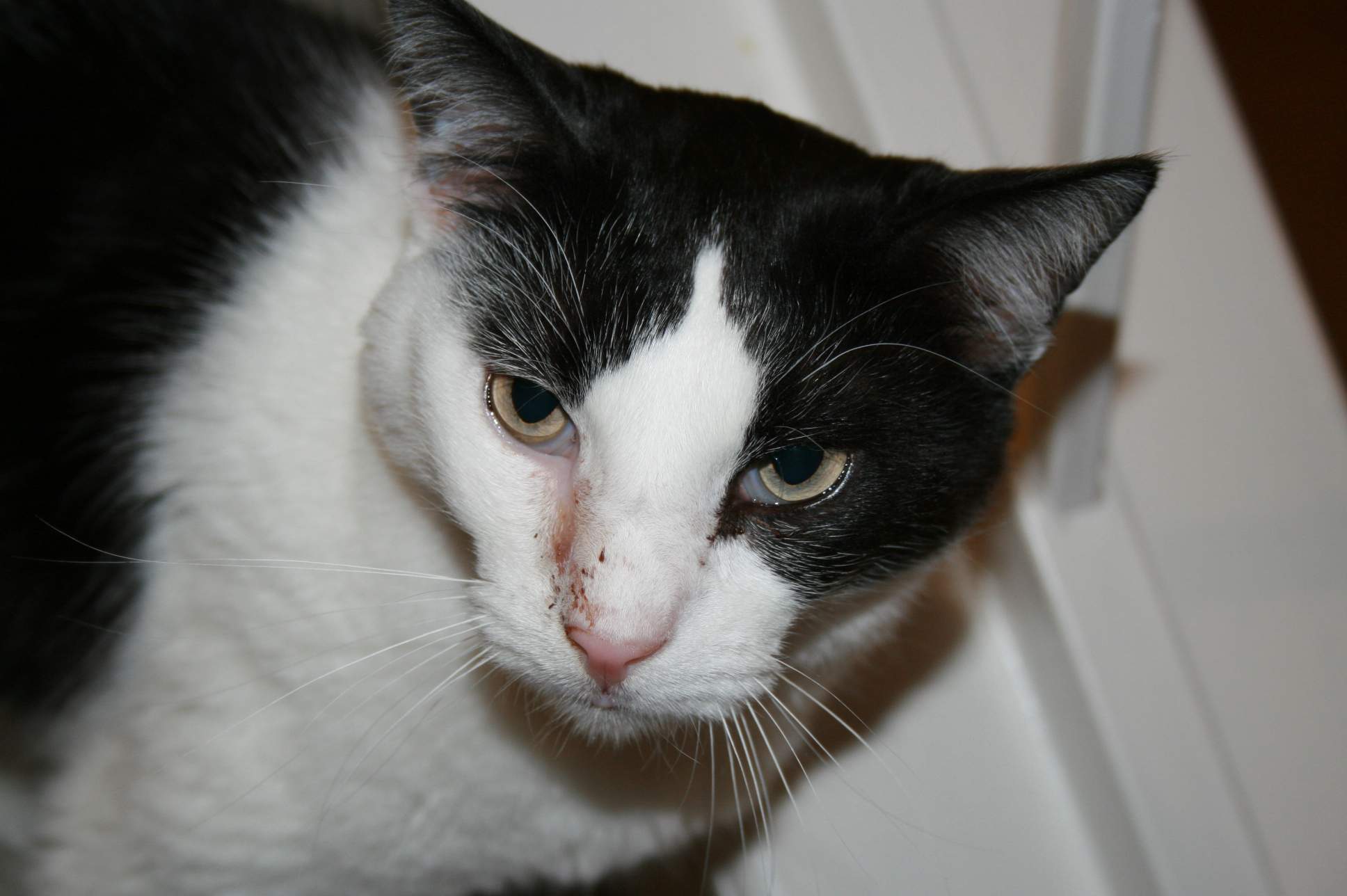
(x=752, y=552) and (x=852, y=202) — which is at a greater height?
(x=852, y=202)

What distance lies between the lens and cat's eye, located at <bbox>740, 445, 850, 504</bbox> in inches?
36.8

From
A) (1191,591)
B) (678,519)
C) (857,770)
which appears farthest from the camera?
(1191,591)

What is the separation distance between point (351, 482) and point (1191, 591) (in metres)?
1.10

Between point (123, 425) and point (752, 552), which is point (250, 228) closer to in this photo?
point (123, 425)

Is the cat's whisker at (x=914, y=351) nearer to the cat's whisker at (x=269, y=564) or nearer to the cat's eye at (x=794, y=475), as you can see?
the cat's eye at (x=794, y=475)

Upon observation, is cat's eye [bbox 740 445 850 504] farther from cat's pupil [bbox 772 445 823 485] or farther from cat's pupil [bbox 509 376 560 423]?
cat's pupil [bbox 509 376 560 423]

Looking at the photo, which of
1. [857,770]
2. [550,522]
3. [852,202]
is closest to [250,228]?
[550,522]

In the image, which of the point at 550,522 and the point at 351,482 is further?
the point at 351,482

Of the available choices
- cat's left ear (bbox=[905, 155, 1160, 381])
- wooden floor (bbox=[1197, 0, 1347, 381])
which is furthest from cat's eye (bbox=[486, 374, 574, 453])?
wooden floor (bbox=[1197, 0, 1347, 381])

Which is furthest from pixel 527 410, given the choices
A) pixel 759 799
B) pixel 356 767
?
pixel 759 799

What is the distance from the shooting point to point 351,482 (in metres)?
1.08

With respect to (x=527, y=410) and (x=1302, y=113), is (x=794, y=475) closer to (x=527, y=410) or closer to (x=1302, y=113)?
(x=527, y=410)

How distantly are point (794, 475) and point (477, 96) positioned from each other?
431mm

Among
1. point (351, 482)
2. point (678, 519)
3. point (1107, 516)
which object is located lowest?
point (1107, 516)
